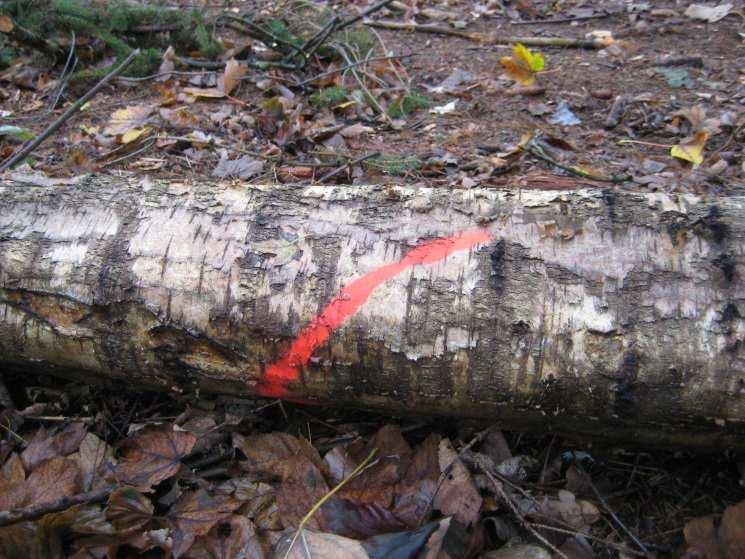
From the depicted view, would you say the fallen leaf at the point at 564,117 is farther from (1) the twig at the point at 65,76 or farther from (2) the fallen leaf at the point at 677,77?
(1) the twig at the point at 65,76

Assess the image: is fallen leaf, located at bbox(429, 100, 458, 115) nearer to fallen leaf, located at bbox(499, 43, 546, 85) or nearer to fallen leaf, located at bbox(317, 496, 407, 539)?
fallen leaf, located at bbox(499, 43, 546, 85)

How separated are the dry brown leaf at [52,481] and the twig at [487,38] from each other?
4.49 m

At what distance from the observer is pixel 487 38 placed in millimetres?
4801

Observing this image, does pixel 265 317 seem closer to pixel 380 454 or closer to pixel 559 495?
pixel 380 454

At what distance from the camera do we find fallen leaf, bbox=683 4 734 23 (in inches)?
177

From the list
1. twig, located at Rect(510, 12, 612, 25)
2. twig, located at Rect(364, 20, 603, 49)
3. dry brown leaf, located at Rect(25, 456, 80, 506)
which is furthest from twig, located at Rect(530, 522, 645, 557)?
twig, located at Rect(510, 12, 612, 25)

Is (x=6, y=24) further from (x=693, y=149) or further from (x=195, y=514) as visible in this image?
(x=693, y=149)

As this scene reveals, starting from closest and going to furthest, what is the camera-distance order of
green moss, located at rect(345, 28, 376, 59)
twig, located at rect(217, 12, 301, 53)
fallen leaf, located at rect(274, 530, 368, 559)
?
1. fallen leaf, located at rect(274, 530, 368, 559)
2. twig, located at rect(217, 12, 301, 53)
3. green moss, located at rect(345, 28, 376, 59)

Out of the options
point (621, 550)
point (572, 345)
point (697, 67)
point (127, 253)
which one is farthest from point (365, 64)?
point (621, 550)

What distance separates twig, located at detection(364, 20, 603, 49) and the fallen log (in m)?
3.47

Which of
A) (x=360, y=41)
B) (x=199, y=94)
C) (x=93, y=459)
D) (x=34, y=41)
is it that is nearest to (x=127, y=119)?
(x=199, y=94)

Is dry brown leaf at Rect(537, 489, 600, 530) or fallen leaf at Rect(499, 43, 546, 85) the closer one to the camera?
dry brown leaf at Rect(537, 489, 600, 530)

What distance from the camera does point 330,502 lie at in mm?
1424

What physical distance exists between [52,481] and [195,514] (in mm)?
414
